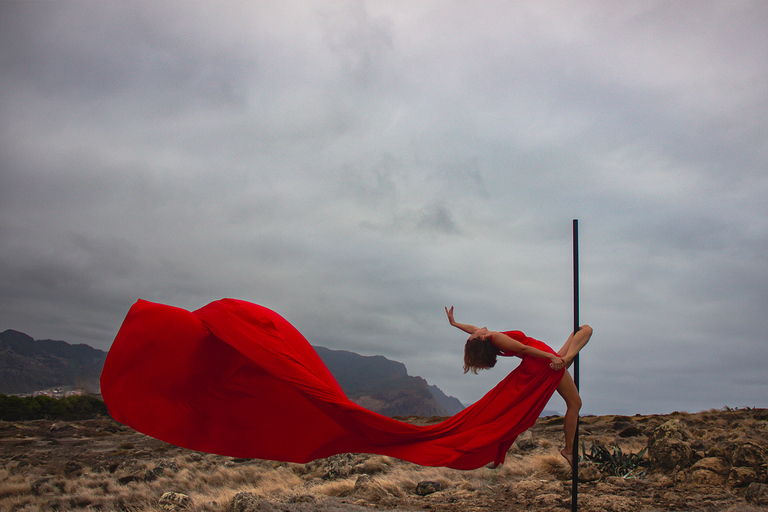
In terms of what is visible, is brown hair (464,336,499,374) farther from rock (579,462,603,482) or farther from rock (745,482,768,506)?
rock (579,462,603,482)

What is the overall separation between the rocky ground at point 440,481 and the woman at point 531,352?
3669 millimetres

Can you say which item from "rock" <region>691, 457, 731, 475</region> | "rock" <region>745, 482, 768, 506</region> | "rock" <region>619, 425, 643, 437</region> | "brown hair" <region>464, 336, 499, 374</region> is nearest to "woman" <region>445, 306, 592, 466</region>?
"brown hair" <region>464, 336, 499, 374</region>

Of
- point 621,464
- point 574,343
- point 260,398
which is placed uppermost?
point 574,343

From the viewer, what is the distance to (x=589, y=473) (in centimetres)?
1105

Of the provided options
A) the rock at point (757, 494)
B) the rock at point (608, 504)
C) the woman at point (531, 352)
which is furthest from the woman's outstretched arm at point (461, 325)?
the rock at point (757, 494)

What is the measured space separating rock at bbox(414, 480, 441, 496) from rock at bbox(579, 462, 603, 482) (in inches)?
132

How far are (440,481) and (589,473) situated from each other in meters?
3.75

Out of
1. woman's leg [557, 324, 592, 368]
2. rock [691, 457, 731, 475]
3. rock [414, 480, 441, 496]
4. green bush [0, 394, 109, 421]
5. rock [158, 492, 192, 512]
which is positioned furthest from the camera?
green bush [0, 394, 109, 421]

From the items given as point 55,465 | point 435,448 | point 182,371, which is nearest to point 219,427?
point 182,371

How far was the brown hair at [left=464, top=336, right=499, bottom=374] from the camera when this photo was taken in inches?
257

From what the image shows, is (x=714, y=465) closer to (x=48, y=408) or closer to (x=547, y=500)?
(x=547, y=500)

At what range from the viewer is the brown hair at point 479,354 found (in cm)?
652

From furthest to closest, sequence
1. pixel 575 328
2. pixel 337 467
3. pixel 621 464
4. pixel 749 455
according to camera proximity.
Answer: pixel 337 467
pixel 621 464
pixel 749 455
pixel 575 328

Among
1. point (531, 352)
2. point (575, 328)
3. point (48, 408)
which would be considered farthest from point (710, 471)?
point (48, 408)
